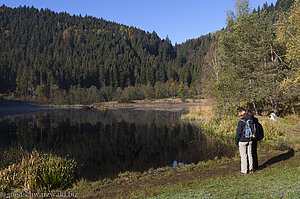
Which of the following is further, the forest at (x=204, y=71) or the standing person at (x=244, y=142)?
the forest at (x=204, y=71)

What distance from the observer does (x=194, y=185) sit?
700 centimetres

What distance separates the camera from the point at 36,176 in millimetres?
8453

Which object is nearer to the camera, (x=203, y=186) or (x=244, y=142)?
(x=203, y=186)

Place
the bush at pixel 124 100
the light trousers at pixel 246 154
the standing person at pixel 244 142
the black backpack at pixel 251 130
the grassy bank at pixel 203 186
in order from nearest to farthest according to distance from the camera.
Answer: the grassy bank at pixel 203 186, the black backpack at pixel 251 130, the standing person at pixel 244 142, the light trousers at pixel 246 154, the bush at pixel 124 100

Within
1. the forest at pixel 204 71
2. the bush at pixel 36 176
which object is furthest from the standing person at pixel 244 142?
the forest at pixel 204 71

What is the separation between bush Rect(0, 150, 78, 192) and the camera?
26.7ft

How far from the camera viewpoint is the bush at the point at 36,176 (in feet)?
26.7

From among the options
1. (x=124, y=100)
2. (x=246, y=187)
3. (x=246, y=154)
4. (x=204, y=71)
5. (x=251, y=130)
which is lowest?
(x=246, y=187)

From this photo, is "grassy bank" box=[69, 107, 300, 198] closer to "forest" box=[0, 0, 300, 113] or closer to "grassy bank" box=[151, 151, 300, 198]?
"grassy bank" box=[151, 151, 300, 198]

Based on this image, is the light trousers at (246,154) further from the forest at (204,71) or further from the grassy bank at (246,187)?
the forest at (204,71)

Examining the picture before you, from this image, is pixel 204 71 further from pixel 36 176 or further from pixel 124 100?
pixel 124 100

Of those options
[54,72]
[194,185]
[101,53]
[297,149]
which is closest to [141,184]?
[194,185]

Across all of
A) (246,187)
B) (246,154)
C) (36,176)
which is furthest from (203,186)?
(36,176)

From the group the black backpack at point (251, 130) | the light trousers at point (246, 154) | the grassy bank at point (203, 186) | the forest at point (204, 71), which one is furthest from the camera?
the forest at point (204, 71)
